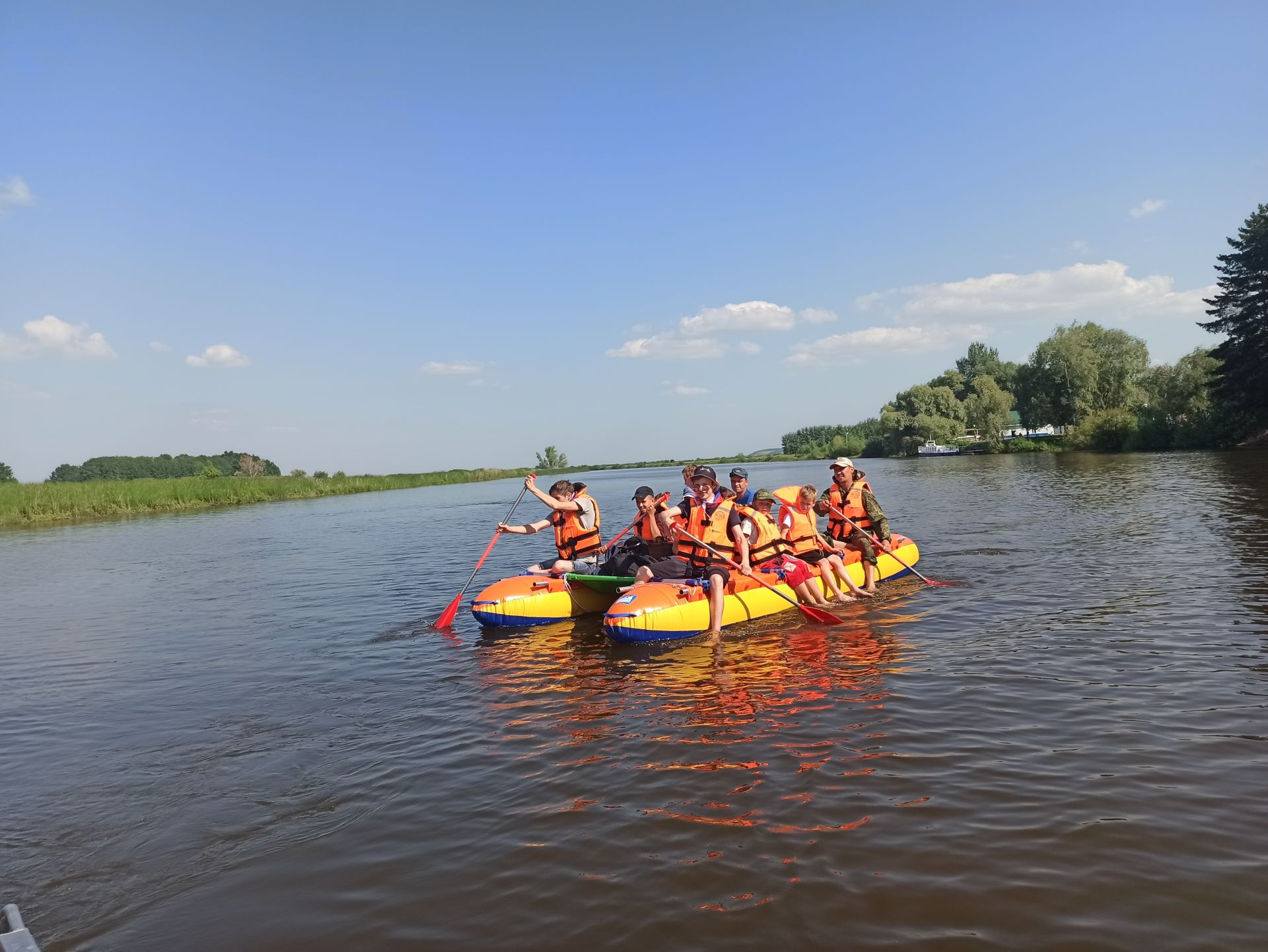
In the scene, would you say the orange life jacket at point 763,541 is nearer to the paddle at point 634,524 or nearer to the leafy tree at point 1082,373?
the paddle at point 634,524

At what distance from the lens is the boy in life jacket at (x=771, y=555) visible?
926 centimetres

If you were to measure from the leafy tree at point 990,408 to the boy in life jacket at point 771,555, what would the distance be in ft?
182

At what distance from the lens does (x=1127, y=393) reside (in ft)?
160

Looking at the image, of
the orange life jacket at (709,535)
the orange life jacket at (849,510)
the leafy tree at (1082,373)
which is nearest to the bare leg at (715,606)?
the orange life jacket at (709,535)

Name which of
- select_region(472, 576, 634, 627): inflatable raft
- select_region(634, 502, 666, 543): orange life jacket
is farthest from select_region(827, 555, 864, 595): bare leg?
select_region(472, 576, 634, 627): inflatable raft

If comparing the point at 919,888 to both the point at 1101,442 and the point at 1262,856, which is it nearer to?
the point at 1262,856

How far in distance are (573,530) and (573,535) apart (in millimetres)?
61

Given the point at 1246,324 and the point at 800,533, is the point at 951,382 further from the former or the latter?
the point at 800,533

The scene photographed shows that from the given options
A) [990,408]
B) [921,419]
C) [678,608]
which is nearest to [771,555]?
[678,608]

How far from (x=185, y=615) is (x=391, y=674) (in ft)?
19.8

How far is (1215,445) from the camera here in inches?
1549

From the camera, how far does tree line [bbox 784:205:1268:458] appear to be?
37.5 metres

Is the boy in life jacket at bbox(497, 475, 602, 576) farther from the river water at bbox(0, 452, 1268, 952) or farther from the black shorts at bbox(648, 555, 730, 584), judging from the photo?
the black shorts at bbox(648, 555, 730, 584)

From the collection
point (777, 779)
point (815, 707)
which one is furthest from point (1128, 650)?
point (777, 779)
